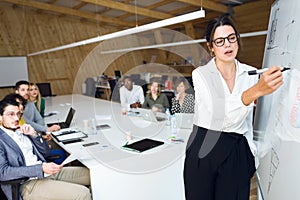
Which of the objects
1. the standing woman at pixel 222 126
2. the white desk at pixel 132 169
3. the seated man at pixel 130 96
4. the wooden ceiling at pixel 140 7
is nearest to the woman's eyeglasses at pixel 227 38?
the standing woman at pixel 222 126

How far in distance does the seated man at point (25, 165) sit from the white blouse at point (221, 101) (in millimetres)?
1198

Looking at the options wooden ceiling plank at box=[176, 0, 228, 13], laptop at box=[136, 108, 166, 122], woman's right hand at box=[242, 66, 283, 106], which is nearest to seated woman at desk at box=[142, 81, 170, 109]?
laptop at box=[136, 108, 166, 122]

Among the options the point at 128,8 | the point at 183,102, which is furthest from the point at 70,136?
the point at 128,8

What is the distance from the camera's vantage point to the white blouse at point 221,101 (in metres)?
1.02

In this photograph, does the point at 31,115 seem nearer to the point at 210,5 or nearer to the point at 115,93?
the point at 115,93

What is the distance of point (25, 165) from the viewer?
1.83 metres

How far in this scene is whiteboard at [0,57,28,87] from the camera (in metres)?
8.26

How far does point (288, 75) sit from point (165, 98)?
2.42 m

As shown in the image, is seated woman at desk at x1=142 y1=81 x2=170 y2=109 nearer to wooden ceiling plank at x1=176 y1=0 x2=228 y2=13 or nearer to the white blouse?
the white blouse

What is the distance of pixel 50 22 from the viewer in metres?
8.97

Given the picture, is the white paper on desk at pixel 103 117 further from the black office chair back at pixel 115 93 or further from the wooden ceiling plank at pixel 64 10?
the wooden ceiling plank at pixel 64 10

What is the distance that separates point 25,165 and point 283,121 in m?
1.74

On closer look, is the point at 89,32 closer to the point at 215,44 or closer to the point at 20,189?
the point at 20,189

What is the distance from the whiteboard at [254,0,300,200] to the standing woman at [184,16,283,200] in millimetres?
148
